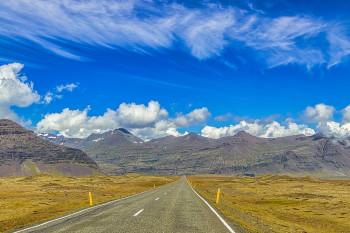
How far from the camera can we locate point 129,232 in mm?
17453

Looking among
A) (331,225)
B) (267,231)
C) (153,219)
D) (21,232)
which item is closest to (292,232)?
(267,231)

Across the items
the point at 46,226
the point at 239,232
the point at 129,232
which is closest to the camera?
the point at 129,232

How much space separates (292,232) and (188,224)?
5.98 meters

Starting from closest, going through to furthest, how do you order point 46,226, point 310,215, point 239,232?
→ point 239,232 → point 46,226 → point 310,215

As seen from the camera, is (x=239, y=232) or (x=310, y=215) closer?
(x=239, y=232)

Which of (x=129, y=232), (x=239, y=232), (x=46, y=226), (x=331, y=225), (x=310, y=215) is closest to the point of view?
(x=129, y=232)

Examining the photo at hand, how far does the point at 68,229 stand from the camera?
18.6 meters

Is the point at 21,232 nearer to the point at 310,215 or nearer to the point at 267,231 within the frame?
the point at 267,231

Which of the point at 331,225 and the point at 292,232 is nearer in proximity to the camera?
the point at 292,232

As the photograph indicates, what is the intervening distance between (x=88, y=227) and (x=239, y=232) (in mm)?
6599

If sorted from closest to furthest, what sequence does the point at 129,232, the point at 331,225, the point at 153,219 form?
the point at 129,232 < the point at 153,219 < the point at 331,225

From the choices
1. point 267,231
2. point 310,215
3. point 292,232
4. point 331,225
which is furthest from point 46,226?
point 310,215

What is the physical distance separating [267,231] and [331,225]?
11.5 metres

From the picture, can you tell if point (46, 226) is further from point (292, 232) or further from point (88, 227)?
point (292, 232)
